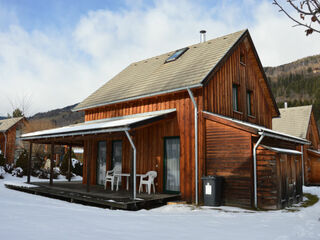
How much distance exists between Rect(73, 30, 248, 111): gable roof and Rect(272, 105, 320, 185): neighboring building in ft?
41.0

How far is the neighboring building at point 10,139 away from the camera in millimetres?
33469

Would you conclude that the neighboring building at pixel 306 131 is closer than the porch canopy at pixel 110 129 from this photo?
No

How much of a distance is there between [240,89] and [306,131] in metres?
12.2

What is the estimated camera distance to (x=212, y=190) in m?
9.66

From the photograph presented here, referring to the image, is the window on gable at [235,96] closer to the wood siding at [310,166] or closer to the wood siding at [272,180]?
the wood siding at [272,180]

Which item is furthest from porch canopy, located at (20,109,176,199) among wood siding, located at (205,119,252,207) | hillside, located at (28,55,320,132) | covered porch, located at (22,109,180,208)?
hillside, located at (28,55,320,132)

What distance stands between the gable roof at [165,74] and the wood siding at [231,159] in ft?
6.10

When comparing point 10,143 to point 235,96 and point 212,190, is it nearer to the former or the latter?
point 235,96

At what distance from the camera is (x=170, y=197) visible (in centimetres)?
1016

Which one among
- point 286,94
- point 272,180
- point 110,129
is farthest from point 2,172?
point 286,94

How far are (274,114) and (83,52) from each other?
10899 millimetres

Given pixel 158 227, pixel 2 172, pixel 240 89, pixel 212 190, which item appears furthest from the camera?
pixel 2 172

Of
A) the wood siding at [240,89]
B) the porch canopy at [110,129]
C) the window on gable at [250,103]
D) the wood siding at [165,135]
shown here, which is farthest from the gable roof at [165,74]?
Answer: the window on gable at [250,103]

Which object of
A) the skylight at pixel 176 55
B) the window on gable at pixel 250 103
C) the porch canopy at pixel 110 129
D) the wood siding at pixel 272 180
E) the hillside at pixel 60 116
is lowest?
the wood siding at pixel 272 180
